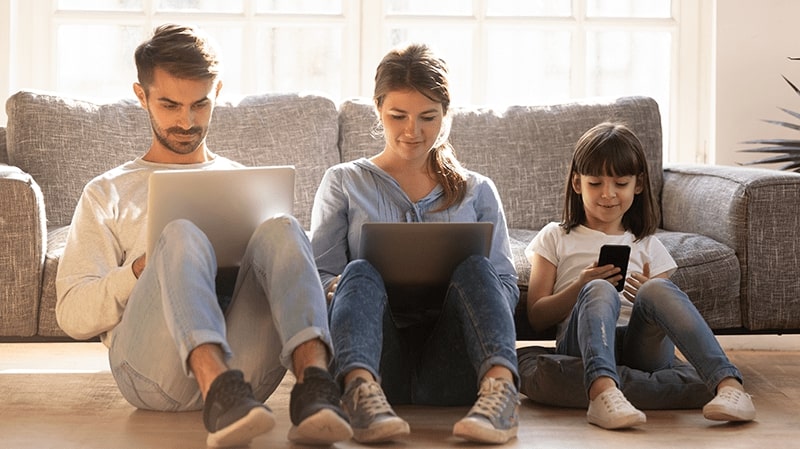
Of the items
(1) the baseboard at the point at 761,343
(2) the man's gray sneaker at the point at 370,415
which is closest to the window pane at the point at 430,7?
(1) the baseboard at the point at 761,343

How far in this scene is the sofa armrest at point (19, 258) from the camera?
2.64 meters

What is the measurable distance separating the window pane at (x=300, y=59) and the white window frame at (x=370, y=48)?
52 mm

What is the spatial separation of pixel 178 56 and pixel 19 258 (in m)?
0.74

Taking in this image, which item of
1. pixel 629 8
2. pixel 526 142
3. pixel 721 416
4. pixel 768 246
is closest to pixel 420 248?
pixel 721 416

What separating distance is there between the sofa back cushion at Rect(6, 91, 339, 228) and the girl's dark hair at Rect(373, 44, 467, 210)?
0.87m

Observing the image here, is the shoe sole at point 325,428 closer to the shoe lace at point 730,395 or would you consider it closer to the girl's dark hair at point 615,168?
the shoe lace at point 730,395

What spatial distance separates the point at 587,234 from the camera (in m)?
2.65

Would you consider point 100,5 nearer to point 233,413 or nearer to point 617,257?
point 617,257

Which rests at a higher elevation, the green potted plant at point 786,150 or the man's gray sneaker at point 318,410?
the green potted plant at point 786,150

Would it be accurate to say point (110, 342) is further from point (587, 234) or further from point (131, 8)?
point (131, 8)

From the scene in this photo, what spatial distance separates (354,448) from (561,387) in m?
0.60

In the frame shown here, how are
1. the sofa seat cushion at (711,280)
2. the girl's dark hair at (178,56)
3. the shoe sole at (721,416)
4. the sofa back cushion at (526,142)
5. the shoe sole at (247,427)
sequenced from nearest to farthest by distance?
the shoe sole at (247,427) → the shoe sole at (721,416) → the girl's dark hair at (178,56) → the sofa seat cushion at (711,280) → the sofa back cushion at (526,142)

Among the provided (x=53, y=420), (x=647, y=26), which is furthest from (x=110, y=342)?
(x=647, y=26)

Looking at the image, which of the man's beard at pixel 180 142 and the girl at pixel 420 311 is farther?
the man's beard at pixel 180 142
